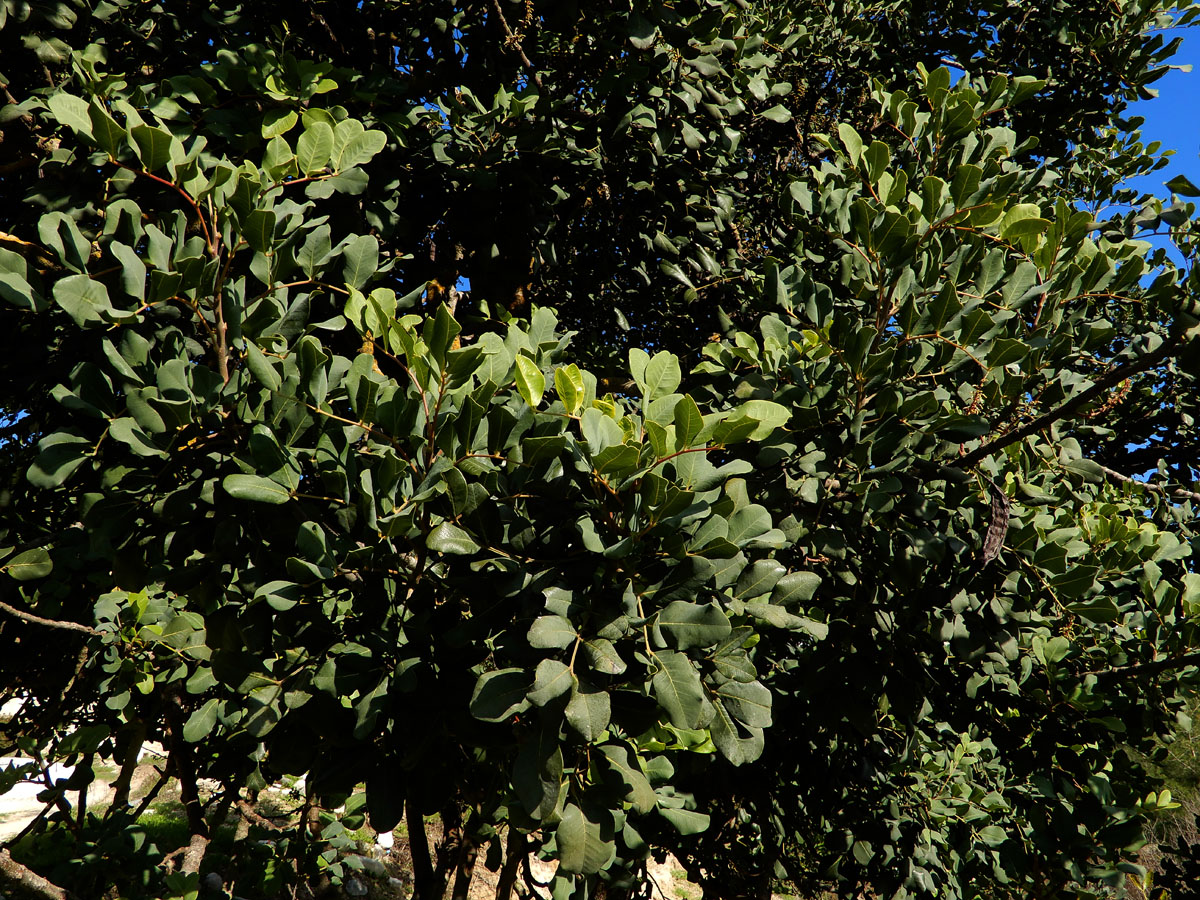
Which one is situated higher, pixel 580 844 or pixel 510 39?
pixel 510 39

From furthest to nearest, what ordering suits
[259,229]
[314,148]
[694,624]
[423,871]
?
[423,871], [314,148], [259,229], [694,624]

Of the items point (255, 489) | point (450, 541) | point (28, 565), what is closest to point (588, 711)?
point (450, 541)

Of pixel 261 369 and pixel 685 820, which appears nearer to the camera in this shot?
pixel 261 369

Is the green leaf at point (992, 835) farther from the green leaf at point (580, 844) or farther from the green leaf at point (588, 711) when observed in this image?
the green leaf at point (588, 711)

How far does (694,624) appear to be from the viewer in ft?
3.94

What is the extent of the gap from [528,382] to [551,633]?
42cm

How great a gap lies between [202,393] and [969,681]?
1931 mm

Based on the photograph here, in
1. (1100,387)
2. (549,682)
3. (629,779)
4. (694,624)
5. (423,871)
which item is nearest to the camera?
(549,682)

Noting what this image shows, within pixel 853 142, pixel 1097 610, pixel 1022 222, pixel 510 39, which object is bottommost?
pixel 1097 610

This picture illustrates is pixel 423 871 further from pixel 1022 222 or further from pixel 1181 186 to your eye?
pixel 1181 186

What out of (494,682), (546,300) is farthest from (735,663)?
(546,300)

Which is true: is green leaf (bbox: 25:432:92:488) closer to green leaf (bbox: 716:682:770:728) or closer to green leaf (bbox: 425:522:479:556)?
green leaf (bbox: 425:522:479:556)

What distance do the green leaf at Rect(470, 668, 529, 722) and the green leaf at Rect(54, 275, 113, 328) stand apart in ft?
2.90

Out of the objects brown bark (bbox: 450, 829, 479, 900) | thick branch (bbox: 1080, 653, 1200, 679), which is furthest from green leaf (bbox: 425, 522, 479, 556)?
brown bark (bbox: 450, 829, 479, 900)
